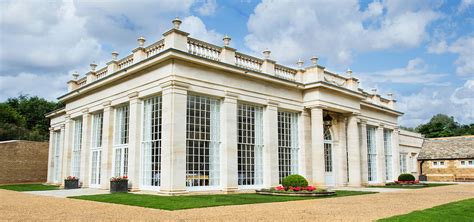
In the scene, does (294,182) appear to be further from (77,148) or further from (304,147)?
(77,148)

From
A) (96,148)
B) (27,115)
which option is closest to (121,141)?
(96,148)

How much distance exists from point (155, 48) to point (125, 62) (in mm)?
3252

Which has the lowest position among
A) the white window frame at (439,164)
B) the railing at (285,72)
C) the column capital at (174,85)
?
the white window frame at (439,164)

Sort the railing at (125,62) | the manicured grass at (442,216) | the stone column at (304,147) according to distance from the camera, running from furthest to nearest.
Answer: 1. the stone column at (304,147)
2. the railing at (125,62)
3. the manicured grass at (442,216)

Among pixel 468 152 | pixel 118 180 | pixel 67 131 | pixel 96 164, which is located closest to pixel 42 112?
pixel 67 131

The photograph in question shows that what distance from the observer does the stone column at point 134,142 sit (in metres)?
18.0

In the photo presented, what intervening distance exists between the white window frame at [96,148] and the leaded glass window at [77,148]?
2.51m

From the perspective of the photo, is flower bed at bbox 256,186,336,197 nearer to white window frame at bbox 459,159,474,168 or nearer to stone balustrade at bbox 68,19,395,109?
stone balustrade at bbox 68,19,395,109

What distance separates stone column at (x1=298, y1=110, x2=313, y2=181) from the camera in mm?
22625

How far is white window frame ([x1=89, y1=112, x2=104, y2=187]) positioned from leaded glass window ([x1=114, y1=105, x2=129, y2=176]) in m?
1.98

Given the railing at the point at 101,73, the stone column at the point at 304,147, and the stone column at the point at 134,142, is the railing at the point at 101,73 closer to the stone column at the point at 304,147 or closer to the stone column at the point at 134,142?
the stone column at the point at 134,142

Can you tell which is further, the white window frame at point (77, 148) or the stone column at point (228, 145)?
the white window frame at point (77, 148)

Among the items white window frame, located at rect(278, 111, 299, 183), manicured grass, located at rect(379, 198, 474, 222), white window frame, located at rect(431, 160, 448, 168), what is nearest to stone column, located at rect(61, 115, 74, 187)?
white window frame, located at rect(278, 111, 299, 183)

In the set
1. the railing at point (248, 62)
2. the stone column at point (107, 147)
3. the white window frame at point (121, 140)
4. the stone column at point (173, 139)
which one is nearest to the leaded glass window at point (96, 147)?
the stone column at point (107, 147)
